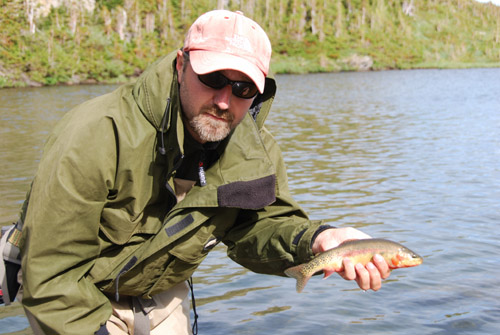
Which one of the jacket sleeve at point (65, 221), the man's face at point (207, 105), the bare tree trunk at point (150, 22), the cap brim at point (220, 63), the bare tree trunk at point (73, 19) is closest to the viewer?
the jacket sleeve at point (65, 221)

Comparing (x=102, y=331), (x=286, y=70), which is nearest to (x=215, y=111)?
(x=102, y=331)

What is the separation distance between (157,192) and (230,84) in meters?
0.84

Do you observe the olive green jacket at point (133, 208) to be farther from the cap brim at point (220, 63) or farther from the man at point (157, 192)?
the cap brim at point (220, 63)

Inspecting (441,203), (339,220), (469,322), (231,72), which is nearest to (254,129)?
(231,72)

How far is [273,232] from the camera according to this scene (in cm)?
433

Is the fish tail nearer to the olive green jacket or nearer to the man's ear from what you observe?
the olive green jacket

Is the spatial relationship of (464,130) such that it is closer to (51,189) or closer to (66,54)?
(51,189)

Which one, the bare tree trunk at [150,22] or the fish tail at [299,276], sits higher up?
the fish tail at [299,276]

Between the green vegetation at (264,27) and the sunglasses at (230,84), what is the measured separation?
7284 centimetres

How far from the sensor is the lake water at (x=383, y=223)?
7.30m

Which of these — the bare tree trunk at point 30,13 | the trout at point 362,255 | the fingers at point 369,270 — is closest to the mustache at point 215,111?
the trout at point 362,255

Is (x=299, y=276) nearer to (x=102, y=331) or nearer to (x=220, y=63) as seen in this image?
(x=102, y=331)

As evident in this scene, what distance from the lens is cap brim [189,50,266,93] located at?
377cm

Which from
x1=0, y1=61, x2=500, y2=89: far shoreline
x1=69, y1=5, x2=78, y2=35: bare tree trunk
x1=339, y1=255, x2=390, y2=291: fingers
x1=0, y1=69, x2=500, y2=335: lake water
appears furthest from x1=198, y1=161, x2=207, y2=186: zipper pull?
x1=69, y1=5, x2=78, y2=35: bare tree trunk
